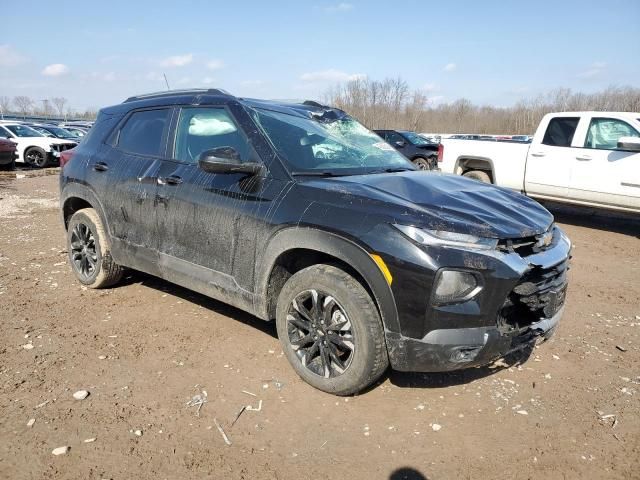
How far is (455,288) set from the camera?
103 inches

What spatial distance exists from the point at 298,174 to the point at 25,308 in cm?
306

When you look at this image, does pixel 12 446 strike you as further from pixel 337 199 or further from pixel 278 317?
pixel 337 199

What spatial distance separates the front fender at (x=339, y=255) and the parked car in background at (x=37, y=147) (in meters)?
17.9

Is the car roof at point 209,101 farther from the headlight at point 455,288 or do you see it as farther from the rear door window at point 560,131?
the rear door window at point 560,131

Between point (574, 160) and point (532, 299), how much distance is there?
6637 mm

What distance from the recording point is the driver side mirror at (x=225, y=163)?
3227 mm

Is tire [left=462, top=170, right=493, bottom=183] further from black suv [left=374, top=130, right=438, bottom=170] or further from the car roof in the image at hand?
the car roof

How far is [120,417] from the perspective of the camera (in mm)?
2904

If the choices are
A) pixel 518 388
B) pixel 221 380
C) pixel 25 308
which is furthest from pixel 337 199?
pixel 25 308

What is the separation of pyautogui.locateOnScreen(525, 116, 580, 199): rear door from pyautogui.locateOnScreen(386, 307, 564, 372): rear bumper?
263 inches

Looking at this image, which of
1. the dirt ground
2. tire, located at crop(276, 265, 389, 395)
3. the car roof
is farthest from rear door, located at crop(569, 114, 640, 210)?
tire, located at crop(276, 265, 389, 395)

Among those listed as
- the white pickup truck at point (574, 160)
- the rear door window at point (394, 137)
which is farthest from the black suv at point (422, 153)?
the white pickup truck at point (574, 160)

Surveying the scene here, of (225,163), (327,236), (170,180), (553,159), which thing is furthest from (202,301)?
(553,159)

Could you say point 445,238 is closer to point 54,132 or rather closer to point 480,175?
point 480,175
